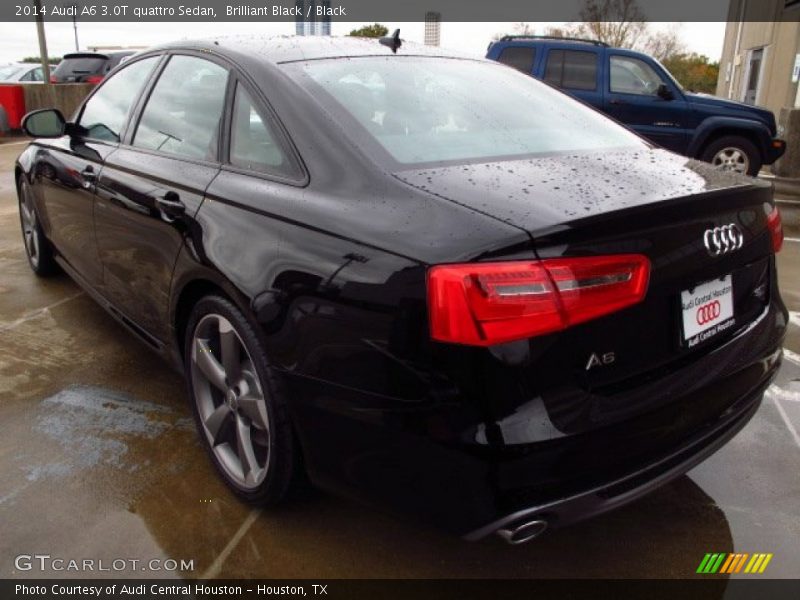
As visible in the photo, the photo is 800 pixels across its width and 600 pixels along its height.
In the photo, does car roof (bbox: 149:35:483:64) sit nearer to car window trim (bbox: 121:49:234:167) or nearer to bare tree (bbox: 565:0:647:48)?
car window trim (bbox: 121:49:234:167)

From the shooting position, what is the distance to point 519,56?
873 cm

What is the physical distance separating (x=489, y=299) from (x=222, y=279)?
985 mm

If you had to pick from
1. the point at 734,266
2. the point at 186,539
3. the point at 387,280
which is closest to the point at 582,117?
the point at 734,266

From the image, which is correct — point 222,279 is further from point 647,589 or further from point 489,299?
point 647,589

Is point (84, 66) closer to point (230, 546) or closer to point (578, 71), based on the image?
point (578, 71)

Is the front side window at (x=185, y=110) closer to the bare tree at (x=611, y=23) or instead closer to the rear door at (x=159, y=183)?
the rear door at (x=159, y=183)

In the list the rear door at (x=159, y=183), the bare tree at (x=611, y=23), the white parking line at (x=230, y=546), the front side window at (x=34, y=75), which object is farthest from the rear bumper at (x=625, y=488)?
the bare tree at (x=611, y=23)

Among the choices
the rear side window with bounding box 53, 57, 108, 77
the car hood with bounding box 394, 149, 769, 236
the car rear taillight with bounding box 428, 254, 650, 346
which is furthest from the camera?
the rear side window with bounding box 53, 57, 108, 77

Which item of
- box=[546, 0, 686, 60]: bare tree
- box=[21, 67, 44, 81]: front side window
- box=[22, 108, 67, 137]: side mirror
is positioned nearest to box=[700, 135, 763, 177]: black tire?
box=[22, 108, 67, 137]: side mirror

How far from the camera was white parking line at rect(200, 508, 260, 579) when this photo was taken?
6.93 ft

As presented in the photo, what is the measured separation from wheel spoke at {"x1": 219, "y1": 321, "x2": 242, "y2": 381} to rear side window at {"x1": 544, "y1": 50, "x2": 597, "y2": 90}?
24.0ft

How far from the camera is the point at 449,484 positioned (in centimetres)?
167

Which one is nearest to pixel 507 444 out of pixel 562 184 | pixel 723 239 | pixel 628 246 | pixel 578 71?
pixel 628 246

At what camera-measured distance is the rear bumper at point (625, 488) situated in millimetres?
1656
